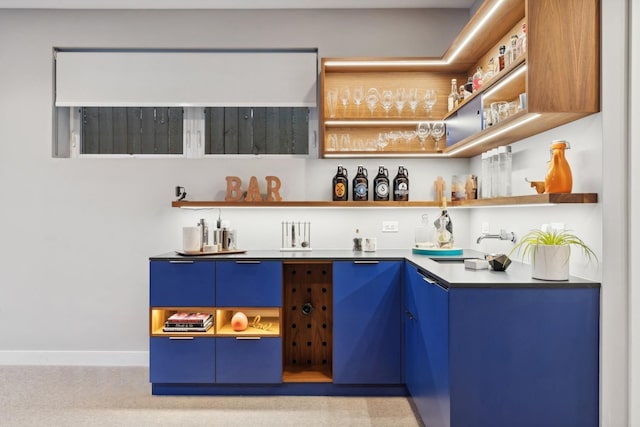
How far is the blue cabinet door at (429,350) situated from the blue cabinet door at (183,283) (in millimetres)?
1324

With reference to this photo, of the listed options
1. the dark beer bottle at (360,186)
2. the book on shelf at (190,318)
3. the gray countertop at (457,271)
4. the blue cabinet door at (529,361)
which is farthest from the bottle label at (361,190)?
the blue cabinet door at (529,361)

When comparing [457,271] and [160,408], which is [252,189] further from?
[457,271]

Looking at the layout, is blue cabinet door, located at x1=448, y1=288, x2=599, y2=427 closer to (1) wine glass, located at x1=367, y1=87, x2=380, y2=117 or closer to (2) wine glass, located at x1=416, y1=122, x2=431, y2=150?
(2) wine glass, located at x1=416, y1=122, x2=431, y2=150

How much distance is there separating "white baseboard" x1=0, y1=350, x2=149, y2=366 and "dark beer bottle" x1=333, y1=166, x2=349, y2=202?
6.58ft

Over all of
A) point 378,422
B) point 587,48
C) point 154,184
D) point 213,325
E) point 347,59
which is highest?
point 347,59

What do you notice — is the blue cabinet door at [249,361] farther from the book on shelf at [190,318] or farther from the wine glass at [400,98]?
the wine glass at [400,98]

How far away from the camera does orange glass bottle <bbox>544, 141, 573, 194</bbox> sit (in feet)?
6.72

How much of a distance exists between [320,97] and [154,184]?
1.52m

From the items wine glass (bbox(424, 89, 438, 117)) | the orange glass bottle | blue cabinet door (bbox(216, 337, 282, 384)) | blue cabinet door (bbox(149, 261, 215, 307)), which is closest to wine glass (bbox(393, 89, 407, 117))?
wine glass (bbox(424, 89, 438, 117))

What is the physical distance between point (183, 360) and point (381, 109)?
235 centimetres

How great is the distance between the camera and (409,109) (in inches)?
136

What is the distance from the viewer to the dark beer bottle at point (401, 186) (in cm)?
347

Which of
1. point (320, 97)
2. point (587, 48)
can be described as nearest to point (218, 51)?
point (320, 97)

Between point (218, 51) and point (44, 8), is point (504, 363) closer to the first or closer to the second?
point (218, 51)
